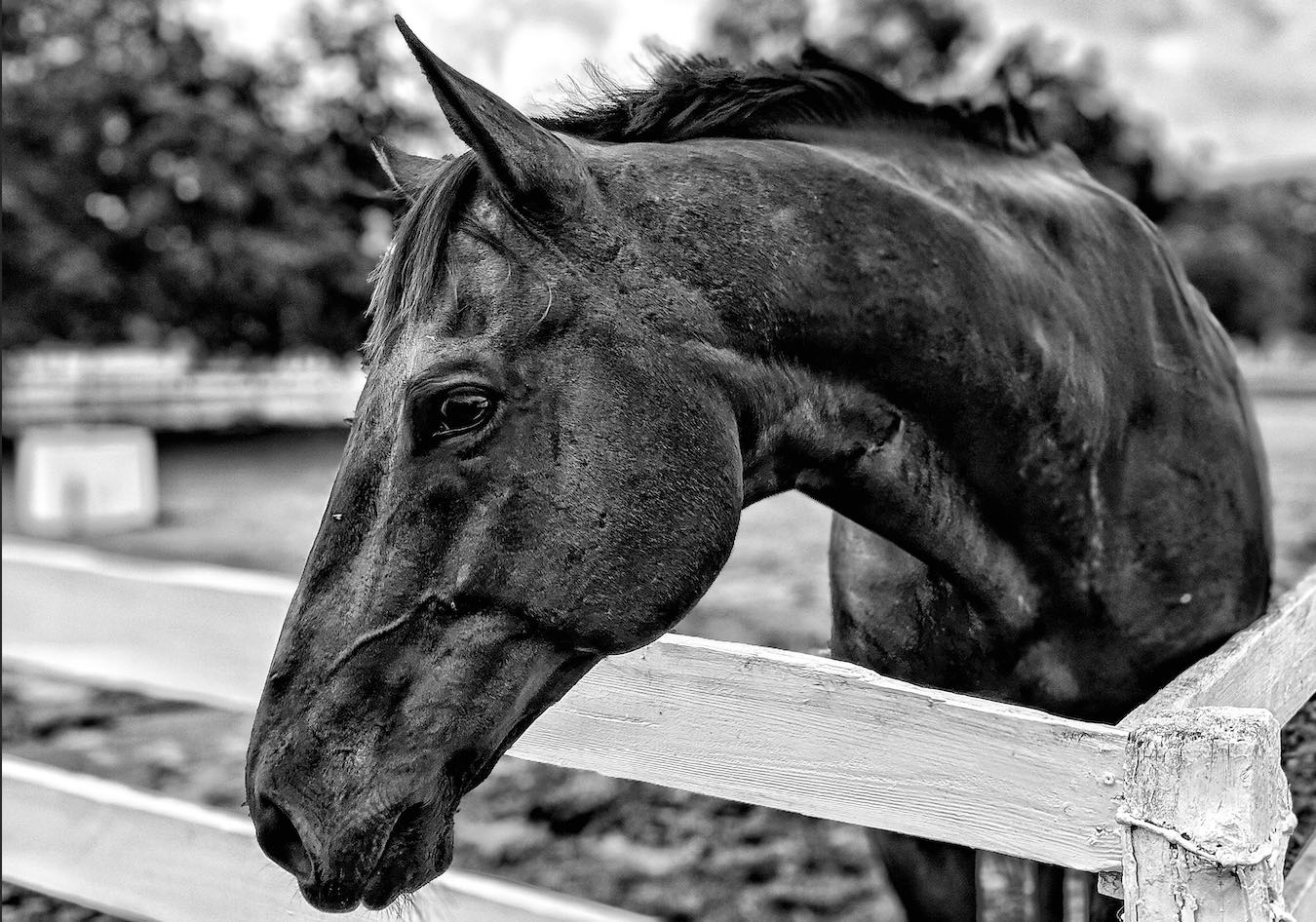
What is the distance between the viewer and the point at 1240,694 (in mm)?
1439

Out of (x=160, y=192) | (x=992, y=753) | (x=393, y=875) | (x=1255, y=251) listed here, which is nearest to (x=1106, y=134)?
(x=1255, y=251)

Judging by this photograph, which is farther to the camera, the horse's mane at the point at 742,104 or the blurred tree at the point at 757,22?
the blurred tree at the point at 757,22

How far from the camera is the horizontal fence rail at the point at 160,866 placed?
6.98ft

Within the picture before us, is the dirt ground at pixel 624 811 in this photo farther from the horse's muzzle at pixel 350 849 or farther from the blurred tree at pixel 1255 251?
the blurred tree at pixel 1255 251

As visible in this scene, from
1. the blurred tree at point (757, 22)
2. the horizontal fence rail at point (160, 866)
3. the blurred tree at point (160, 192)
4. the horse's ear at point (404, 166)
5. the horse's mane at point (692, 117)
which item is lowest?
Answer: the blurred tree at point (160, 192)

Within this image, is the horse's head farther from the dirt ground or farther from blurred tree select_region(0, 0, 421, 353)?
blurred tree select_region(0, 0, 421, 353)

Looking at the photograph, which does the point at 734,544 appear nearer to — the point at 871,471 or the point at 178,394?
the point at 871,471

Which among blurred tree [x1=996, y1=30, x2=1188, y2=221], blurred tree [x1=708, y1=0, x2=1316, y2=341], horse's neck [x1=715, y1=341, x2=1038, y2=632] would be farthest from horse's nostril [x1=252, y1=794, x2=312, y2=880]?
blurred tree [x1=996, y1=30, x2=1188, y2=221]

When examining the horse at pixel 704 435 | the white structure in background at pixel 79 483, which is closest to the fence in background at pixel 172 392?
the white structure in background at pixel 79 483

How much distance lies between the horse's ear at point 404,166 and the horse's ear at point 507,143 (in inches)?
9.6

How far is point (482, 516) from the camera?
1152 mm

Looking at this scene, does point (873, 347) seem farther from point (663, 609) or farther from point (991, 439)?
point (663, 609)

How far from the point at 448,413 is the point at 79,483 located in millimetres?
9050

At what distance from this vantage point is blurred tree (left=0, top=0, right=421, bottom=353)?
53.3 ft
